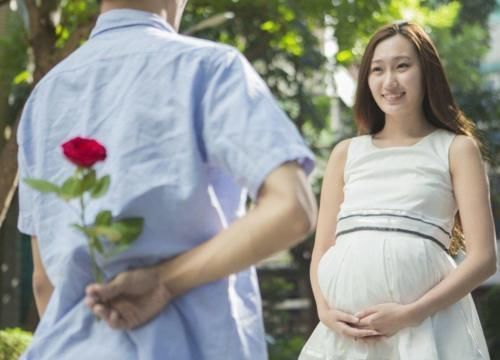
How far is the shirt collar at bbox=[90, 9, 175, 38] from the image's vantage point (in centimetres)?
215

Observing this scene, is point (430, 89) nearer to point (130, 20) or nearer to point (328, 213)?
point (328, 213)

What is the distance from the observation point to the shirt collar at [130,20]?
7.04 ft

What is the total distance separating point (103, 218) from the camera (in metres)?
1.96

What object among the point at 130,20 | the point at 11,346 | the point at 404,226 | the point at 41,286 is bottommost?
the point at 11,346

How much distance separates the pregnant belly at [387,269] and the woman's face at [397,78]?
43 centimetres

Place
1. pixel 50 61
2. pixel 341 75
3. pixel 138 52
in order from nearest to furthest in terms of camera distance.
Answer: pixel 138 52 < pixel 50 61 < pixel 341 75

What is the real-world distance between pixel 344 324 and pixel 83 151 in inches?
78.9

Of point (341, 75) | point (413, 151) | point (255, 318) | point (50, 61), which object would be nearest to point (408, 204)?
point (413, 151)

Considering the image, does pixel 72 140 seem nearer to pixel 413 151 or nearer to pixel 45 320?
pixel 45 320

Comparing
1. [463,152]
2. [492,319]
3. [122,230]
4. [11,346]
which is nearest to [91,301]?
[122,230]

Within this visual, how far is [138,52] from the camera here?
2.09 m

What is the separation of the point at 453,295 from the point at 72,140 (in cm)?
205

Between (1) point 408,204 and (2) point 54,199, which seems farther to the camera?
(1) point 408,204

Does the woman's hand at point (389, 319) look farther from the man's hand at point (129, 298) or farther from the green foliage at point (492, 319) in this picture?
the green foliage at point (492, 319)
